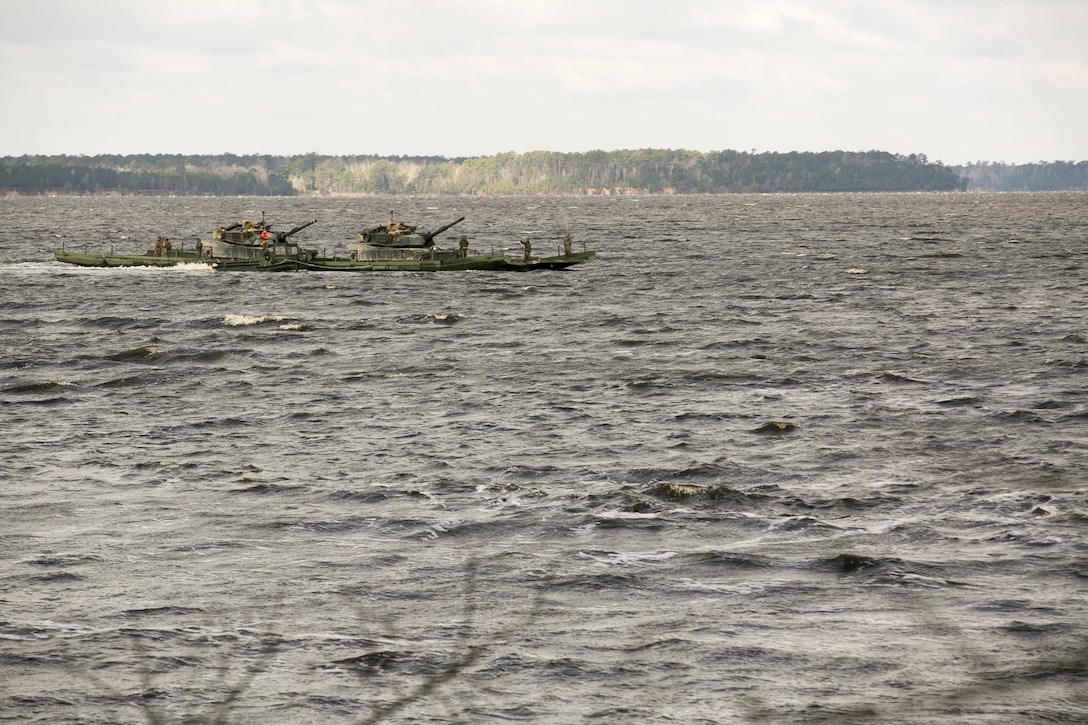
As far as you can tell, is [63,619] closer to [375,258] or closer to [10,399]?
[10,399]

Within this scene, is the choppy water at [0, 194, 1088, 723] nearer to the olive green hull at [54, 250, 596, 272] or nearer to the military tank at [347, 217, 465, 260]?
the olive green hull at [54, 250, 596, 272]

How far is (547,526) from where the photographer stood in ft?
66.4

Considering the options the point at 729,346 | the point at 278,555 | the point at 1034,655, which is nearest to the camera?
the point at 1034,655

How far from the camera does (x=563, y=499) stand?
22016mm

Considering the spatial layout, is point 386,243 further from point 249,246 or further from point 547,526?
point 547,526

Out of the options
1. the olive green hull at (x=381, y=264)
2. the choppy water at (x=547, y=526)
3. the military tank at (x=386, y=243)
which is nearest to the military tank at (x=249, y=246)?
the olive green hull at (x=381, y=264)

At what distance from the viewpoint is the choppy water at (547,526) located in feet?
45.1

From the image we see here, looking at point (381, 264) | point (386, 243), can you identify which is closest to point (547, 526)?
point (381, 264)

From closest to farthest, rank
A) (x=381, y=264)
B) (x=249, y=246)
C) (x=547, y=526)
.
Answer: (x=547, y=526) < (x=381, y=264) < (x=249, y=246)

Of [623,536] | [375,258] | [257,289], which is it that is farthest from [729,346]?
[375,258]

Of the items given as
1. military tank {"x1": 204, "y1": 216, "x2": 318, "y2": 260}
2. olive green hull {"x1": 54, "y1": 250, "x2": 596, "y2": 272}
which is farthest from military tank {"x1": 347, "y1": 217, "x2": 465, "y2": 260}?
military tank {"x1": 204, "y1": 216, "x2": 318, "y2": 260}

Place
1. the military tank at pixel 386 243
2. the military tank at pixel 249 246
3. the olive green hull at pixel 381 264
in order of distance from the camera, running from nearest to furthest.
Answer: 1. the olive green hull at pixel 381 264
2. the military tank at pixel 386 243
3. the military tank at pixel 249 246

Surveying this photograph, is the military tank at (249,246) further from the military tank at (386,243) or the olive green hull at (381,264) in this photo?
the military tank at (386,243)

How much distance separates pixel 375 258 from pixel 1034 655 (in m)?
65.2
